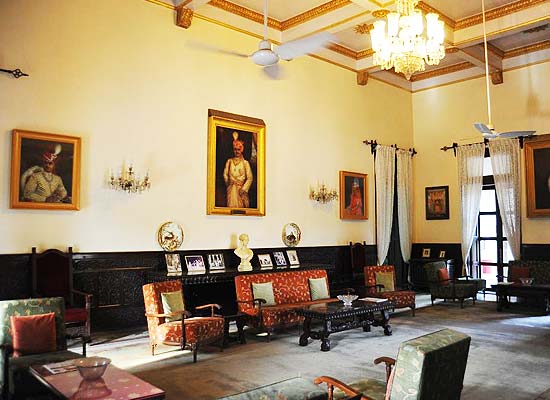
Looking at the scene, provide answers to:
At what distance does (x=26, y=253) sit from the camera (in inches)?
258

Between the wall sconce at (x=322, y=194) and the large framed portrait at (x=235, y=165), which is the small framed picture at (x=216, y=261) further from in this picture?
the wall sconce at (x=322, y=194)

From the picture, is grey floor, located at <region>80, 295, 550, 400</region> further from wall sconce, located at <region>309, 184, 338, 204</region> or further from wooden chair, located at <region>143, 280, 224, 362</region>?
wall sconce, located at <region>309, 184, 338, 204</region>

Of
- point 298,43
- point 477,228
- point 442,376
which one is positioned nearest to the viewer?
point 442,376

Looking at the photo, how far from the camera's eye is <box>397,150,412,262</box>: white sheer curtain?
1220 centimetres

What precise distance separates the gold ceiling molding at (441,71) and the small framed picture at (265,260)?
256 inches

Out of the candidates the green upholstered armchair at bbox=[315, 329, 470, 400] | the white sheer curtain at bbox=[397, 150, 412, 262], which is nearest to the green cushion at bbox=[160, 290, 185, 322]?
the green upholstered armchair at bbox=[315, 329, 470, 400]

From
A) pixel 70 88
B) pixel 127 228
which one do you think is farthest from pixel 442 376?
pixel 70 88

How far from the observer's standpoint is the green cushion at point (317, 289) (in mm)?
8344

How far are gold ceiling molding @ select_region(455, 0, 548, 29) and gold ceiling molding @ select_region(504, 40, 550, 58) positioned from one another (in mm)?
2050

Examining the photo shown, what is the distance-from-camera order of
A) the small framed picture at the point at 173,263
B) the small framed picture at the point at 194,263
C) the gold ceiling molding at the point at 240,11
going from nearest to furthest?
the small framed picture at the point at 173,263, the small framed picture at the point at 194,263, the gold ceiling molding at the point at 240,11

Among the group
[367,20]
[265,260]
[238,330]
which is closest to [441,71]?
[367,20]

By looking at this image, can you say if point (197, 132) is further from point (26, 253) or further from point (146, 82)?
point (26, 253)

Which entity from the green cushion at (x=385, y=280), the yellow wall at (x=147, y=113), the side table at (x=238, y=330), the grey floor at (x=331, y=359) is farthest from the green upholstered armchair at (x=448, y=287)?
the side table at (x=238, y=330)

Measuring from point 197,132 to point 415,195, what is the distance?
6741 mm
